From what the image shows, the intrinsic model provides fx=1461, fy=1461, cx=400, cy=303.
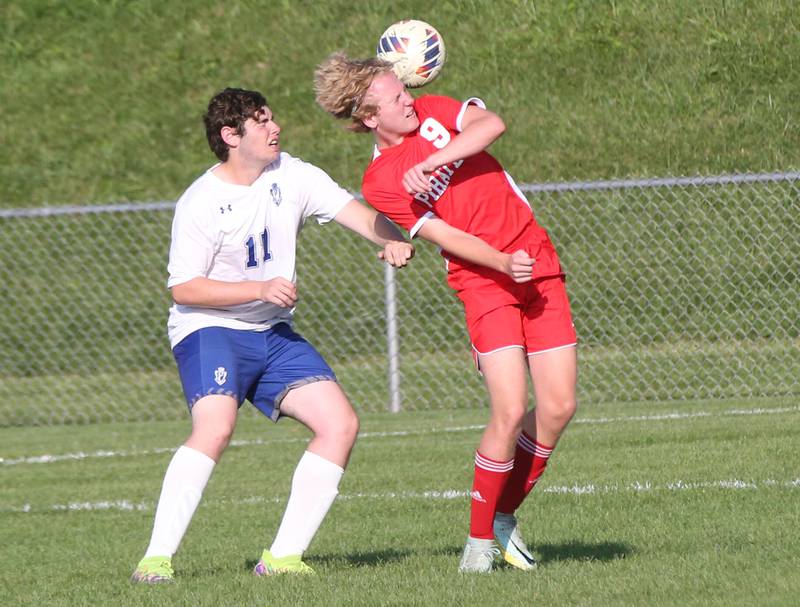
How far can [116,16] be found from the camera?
19.5 metres

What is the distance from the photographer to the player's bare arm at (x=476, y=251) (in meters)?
5.30

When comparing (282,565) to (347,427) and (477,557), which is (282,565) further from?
(477,557)

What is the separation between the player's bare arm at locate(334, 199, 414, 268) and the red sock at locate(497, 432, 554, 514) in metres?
0.90

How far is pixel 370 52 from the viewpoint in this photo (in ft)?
58.5

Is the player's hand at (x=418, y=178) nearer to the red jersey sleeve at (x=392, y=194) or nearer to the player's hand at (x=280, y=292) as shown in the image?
the red jersey sleeve at (x=392, y=194)

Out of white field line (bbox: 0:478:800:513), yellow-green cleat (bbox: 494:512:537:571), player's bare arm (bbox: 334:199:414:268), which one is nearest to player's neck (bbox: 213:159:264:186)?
player's bare arm (bbox: 334:199:414:268)

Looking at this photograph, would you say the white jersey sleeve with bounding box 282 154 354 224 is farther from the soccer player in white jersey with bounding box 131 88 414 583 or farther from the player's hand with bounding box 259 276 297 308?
the player's hand with bounding box 259 276 297 308

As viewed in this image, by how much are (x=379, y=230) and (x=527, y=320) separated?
73 cm

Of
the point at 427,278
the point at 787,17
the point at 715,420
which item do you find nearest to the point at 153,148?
the point at 427,278

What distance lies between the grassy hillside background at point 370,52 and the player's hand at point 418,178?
10.5 meters

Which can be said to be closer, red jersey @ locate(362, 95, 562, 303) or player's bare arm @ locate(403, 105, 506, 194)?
player's bare arm @ locate(403, 105, 506, 194)

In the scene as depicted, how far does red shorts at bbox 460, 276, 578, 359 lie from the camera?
18.4ft

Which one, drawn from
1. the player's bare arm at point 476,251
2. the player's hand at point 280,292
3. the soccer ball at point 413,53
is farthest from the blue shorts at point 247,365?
the soccer ball at point 413,53

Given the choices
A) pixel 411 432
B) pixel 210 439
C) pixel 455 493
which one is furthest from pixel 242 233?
pixel 411 432
